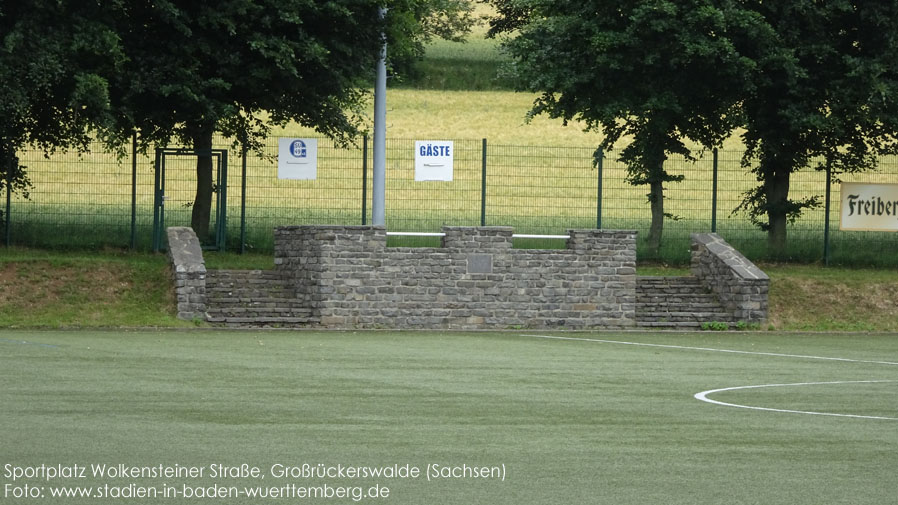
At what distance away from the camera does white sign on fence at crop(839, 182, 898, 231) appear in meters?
28.9

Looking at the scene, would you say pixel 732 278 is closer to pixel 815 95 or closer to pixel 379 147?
pixel 815 95

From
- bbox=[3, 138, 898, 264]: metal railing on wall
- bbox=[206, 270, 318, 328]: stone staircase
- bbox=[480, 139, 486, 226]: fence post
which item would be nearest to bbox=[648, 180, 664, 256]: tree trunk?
bbox=[3, 138, 898, 264]: metal railing on wall

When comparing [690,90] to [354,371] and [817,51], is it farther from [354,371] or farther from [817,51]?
[354,371]

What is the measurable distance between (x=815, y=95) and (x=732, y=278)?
6027 millimetres

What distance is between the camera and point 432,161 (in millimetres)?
26812

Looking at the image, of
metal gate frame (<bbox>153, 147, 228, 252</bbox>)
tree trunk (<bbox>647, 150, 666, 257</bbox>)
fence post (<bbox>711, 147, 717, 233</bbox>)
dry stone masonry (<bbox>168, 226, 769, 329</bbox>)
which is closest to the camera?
dry stone masonry (<bbox>168, 226, 769, 329</bbox>)

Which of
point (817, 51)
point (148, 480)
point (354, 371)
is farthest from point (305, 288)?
point (148, 480)

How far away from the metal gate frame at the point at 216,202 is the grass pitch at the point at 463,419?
8.21 metres

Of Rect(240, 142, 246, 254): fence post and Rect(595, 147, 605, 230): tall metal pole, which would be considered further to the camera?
Rect(240, 142, 246, 254): fence post

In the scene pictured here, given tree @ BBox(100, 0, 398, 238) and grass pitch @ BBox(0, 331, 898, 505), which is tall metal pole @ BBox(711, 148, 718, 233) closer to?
tree @ BBox(100, 0, 398, 238)

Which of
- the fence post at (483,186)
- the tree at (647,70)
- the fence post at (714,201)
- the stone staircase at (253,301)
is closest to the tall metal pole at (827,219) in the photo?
the tree at (647,70)

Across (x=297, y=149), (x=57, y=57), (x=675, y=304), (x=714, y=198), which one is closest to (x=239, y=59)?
(x=297, y=149)

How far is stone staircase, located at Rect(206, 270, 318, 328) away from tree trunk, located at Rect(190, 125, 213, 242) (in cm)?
403

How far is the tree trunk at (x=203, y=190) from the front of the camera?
28750mm
